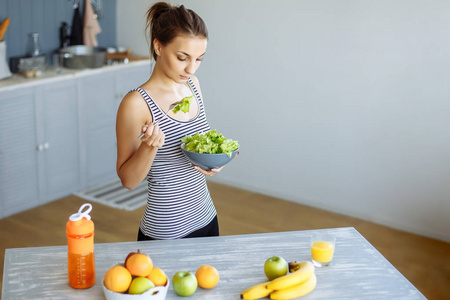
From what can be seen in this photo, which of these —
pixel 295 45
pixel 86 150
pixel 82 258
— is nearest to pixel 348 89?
pixel 295 45

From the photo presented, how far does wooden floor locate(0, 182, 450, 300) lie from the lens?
136 inches

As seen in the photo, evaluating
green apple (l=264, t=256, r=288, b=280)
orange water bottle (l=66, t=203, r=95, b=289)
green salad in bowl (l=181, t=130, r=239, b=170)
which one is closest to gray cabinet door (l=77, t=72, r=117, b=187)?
green salad in bowl (l=181, t=130, r=239, b=170)

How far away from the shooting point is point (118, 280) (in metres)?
1.51

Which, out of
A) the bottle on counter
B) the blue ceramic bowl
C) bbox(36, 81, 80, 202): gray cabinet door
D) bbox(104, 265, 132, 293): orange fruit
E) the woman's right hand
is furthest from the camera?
the bottle on counter

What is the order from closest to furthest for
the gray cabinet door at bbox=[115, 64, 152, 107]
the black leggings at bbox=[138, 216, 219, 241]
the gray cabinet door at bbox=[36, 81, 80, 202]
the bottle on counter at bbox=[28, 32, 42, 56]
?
the black leggings at bbox=[138, 216, 219, 241] → the gray cabinet door at bbox=[36, 81, 80, 202] → the bottle on counter at bbox=[28, 32, 42, 56] → the gray cabinet door at bbox=[115, 64, 152, 107]

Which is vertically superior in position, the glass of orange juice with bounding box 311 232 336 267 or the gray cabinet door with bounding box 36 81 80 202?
the glass of orange juice with bounding box 311 232 336 267

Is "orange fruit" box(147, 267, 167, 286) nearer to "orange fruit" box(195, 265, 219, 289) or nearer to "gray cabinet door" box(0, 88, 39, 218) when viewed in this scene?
"orange fruit" box(195, 265, 219, 289)

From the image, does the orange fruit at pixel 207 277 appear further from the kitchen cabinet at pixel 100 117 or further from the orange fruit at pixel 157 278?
the kitchen cabinet at pixel 100 117

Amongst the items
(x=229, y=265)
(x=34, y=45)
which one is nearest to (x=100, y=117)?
(x=34, y=45)

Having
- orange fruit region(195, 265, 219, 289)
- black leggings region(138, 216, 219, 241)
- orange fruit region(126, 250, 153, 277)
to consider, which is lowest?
black leggings region(138, 216, 219, 241)

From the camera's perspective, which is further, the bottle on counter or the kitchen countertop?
the bottle on counter

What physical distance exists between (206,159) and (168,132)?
0.18 metres

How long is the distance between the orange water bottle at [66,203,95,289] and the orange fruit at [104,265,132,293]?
0.13 m

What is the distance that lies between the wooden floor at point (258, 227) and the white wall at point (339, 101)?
0.13m
